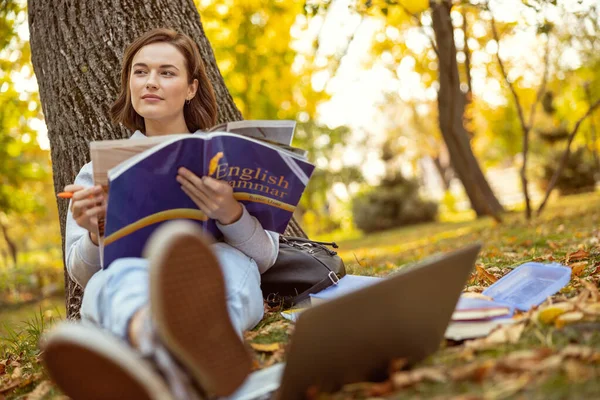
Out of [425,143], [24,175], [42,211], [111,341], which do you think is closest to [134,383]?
[111,341]

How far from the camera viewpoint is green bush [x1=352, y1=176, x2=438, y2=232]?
14148mm

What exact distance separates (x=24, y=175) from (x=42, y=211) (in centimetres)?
208

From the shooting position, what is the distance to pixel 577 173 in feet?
50.0

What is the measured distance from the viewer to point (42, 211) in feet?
35.2

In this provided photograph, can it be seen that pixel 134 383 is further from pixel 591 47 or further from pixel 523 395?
pixel 591 47

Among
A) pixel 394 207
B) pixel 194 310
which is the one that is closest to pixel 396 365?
pixel 194 310

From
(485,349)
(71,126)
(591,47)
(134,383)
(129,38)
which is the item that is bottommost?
A: (485,349)

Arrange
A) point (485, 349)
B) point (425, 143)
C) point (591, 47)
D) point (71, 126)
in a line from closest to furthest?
point (485, 349) < point (71, 126) < point (591, 47) < point (425, 143)

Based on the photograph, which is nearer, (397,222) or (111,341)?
(111,341)

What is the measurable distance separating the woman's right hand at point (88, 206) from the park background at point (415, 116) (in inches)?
56.1

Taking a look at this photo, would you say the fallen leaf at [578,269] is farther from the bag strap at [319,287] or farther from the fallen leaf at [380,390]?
the fallen leaf at [380,390]

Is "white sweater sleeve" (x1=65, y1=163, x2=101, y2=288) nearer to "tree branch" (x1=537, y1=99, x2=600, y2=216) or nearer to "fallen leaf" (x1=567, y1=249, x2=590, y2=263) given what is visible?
"fallen leaf" (x1=567, y1=249, x2=590, y2=263)

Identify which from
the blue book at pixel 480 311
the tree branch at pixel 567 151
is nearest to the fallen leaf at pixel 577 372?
the blue book at pixel 480 311

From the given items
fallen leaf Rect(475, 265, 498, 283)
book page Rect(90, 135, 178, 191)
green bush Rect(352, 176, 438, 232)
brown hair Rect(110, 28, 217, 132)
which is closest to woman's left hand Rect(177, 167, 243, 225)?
book page Rect(90, 135, 178, 191)
